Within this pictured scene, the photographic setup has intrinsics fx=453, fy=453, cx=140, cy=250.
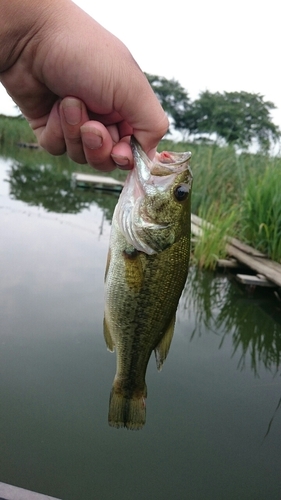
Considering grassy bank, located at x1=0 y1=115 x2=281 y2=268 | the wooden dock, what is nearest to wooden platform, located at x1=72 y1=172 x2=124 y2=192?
grassy bank, located at x1=0 y1=115 x2=281 y2=268

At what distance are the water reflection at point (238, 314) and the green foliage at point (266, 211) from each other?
0.72 m

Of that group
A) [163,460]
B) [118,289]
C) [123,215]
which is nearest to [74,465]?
[163,460]

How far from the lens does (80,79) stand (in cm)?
136

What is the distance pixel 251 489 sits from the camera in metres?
2.99

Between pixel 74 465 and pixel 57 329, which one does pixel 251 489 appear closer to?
pixel 74 465

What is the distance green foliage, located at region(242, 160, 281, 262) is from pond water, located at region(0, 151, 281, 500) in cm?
84

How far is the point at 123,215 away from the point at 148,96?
425mm

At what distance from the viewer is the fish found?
1.62 meters

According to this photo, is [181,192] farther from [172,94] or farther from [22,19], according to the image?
[172,94]

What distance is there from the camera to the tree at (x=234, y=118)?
8898 mm

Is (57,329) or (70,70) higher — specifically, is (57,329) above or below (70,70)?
below

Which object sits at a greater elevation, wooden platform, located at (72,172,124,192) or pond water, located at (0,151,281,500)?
wooden platform, located at (72,172,124,192)

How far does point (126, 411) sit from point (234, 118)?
28075mm

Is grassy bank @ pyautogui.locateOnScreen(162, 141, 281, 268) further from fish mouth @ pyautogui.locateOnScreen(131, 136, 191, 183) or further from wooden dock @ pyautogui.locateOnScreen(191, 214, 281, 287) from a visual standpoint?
fish mouth @ pyautogui.locateOnScreen(131, 136, 191, 183)
